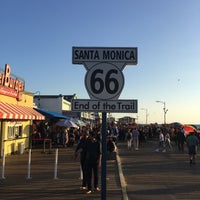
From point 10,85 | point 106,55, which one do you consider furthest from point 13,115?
point 106,55

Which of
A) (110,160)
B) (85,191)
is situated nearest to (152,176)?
(85,191)

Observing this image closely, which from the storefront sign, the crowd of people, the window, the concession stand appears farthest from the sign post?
the window

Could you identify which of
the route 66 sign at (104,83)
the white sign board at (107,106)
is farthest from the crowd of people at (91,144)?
the route 66 sign at (104,83)

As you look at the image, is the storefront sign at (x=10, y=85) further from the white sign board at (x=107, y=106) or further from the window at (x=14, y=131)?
the white sign board at (x=107, y=106)

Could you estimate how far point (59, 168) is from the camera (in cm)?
1422

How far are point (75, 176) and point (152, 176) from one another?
2.80 m

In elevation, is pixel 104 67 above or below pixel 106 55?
below

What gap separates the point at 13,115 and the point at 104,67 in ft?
38.8

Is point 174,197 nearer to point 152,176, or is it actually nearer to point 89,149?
point 89,149

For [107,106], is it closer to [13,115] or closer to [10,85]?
[13,115]

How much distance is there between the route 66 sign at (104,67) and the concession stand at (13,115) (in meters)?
10.0

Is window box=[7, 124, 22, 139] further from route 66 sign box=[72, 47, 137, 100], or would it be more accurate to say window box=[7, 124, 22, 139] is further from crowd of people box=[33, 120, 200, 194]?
route 66 sign box=[72, 47, 137, 100]

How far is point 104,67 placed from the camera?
18.5ft

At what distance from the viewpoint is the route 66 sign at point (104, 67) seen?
5566 mm
